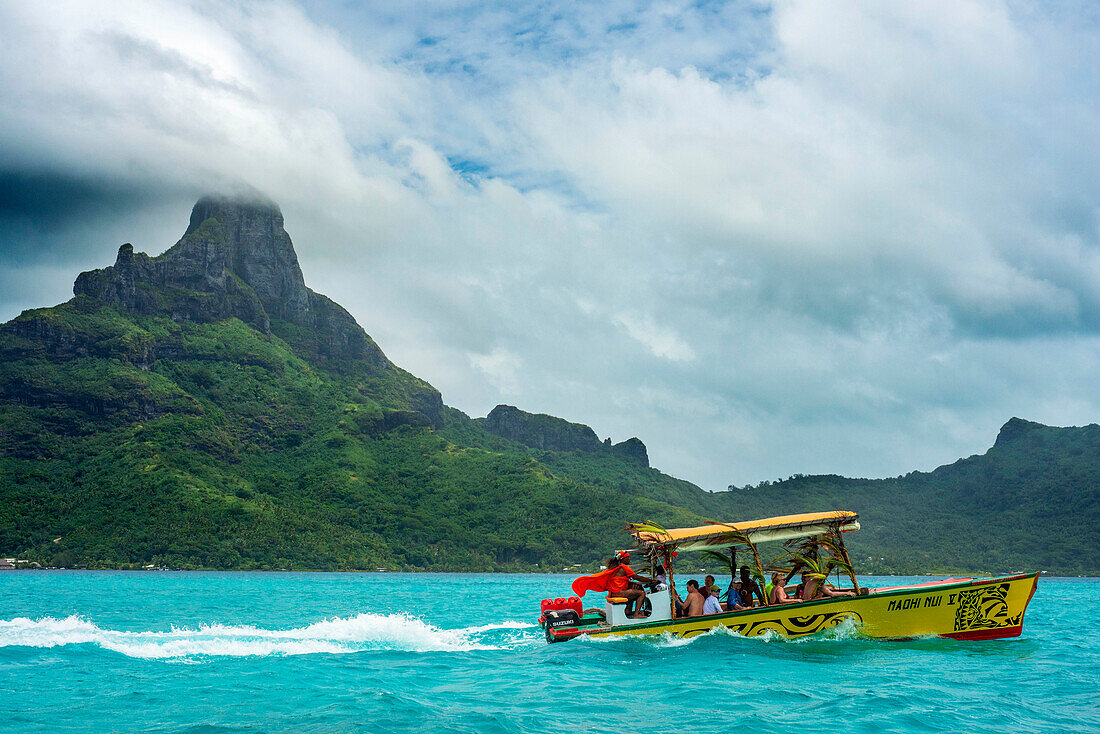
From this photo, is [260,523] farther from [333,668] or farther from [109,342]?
[333,668]

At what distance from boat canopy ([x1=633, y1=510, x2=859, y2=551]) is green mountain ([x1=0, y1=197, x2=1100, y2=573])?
102728mm

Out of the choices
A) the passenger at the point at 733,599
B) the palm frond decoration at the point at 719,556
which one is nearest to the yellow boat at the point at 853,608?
the passenger at the point at 733,599

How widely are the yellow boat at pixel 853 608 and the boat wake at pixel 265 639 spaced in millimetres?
5458

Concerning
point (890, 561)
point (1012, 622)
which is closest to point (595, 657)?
point (1012, 622)

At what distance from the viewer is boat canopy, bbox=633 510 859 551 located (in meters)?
20.3

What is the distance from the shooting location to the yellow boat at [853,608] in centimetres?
1959

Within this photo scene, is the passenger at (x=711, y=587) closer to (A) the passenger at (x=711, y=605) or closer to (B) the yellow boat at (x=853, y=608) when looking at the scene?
(A) the passenger at (x=711, y=605)

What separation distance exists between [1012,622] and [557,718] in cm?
1362

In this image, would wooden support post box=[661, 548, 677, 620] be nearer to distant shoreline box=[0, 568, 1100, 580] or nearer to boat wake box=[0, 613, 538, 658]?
boat wake box=[0, 613, 538, 658]

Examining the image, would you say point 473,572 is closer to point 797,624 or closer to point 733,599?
point 733,599

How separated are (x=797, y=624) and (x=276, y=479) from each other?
136 meters

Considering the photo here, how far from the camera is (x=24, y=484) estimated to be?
402 feet

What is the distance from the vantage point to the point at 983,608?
1994cm

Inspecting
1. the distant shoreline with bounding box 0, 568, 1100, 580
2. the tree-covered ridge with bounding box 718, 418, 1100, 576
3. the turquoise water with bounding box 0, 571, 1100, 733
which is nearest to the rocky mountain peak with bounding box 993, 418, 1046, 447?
the tree-covered ridge with bounding box 718, 418, 1100, 576
